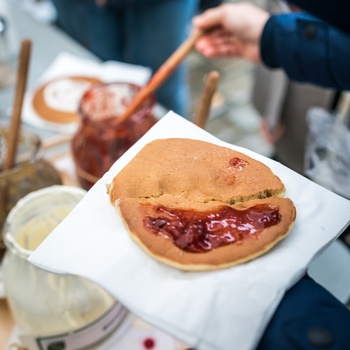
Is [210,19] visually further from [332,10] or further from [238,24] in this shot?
[332,10]

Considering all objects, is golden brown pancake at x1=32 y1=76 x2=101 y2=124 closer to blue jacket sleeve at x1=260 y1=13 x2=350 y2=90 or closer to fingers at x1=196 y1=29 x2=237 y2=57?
fingers at x1=196 y1=29 x2=237 y2=57

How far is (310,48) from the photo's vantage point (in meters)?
0.63

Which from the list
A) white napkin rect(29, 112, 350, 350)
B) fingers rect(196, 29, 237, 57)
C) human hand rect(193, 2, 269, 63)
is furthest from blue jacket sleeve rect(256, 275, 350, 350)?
fingers rect(196, 29, 237, 57)

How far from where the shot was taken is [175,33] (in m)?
1.19

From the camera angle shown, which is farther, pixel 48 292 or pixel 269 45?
pixel 269 45

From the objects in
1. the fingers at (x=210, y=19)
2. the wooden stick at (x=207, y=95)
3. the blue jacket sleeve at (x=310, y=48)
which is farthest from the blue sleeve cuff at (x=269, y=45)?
the wooden stick at (x=207, y=95)

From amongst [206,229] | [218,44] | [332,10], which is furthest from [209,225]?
[218,44]

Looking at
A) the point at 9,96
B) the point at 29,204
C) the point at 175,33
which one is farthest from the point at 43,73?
the point at 29,204

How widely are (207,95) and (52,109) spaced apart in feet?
1.61

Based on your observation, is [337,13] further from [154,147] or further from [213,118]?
[213,118]

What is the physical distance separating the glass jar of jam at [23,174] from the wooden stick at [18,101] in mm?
16

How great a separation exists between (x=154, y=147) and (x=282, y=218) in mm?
101

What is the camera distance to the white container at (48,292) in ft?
1.40

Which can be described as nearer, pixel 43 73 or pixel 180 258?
pixel 180 258
